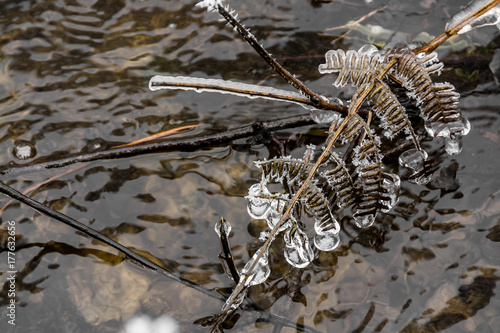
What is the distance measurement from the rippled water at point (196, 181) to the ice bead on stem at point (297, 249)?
0.44ft

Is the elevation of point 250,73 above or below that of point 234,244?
above

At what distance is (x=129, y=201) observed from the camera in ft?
7.34

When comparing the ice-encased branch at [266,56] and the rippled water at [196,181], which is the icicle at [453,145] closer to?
the rippled water at [196,181]

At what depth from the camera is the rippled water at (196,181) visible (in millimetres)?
2000

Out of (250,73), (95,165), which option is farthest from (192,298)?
(250,73)

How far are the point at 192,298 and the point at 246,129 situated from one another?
996 millimetres

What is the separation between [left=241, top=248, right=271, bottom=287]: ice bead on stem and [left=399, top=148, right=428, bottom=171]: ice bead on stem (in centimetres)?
90

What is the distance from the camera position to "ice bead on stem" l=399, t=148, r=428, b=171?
79.4 inches

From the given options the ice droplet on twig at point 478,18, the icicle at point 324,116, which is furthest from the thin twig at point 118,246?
the ice droplet on twig at point 478,18

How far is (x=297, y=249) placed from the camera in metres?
1.91

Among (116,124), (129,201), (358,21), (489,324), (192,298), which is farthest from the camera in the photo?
(358,21)

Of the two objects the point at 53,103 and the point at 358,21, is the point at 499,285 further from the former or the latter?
the point at 53,103

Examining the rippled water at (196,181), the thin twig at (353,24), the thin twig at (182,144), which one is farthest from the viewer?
the thin twig at (353,24)

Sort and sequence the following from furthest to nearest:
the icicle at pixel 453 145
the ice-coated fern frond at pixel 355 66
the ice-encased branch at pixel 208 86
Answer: the icicle at pixel 453 145 → the ice-coated fern frond at pixel 355 66 → the ice-encased branch at pixel 208 86
